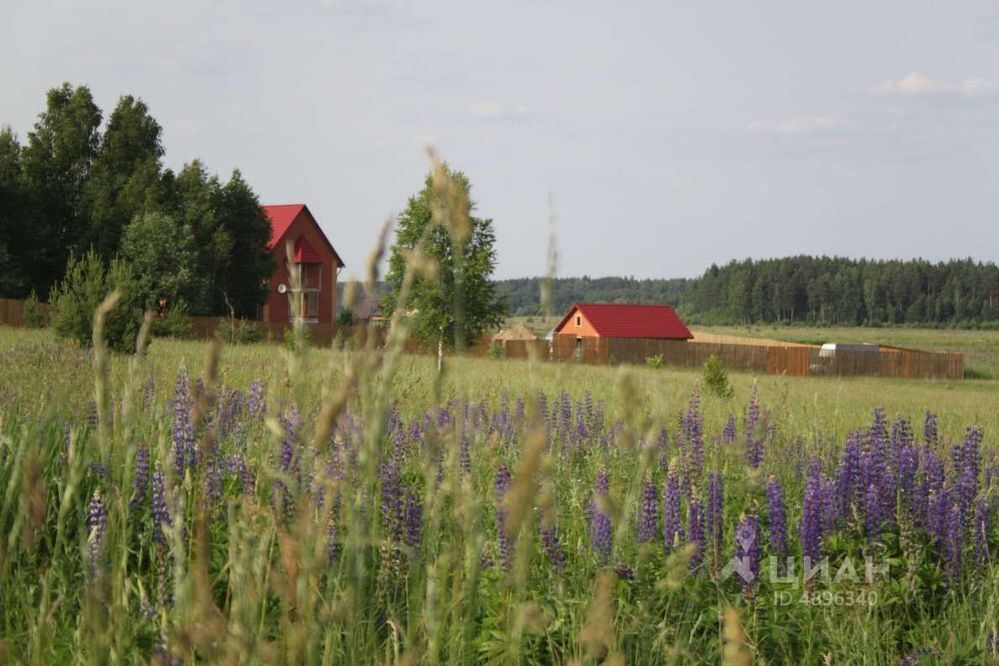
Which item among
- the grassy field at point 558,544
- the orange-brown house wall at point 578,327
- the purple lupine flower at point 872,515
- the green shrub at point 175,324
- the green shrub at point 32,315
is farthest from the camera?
the orange-brown house wall at point 578,327

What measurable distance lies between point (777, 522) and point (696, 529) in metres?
0.38

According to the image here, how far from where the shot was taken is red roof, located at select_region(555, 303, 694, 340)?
56.5 metres

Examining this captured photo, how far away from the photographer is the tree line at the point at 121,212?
33781 millimetres

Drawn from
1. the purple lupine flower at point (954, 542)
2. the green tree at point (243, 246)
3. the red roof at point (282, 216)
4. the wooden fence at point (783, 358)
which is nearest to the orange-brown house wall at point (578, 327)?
the wooden fence at point (783, 358)

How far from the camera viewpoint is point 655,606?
125 inches

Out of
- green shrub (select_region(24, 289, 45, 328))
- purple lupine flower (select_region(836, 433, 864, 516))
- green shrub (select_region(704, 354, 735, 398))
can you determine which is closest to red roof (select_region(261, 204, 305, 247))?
green shrub (select_region(24, 289, 45, 328))

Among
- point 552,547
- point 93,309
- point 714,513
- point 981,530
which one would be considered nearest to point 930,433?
point 981,530

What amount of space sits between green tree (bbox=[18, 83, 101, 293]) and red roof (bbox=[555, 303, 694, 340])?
90.6ft

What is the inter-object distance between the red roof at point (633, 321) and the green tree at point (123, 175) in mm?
25965

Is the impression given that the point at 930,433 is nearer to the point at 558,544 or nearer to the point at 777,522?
the point at 777,522

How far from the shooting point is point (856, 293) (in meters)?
140

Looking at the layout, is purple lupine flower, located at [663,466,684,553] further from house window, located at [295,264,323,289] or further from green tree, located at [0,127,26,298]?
house window, located at [295,264,323,289]

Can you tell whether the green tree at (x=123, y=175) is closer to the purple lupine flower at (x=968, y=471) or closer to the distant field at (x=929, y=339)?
the distant field at (x=929, y=339)

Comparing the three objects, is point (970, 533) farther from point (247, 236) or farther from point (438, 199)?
point (247, 236)
